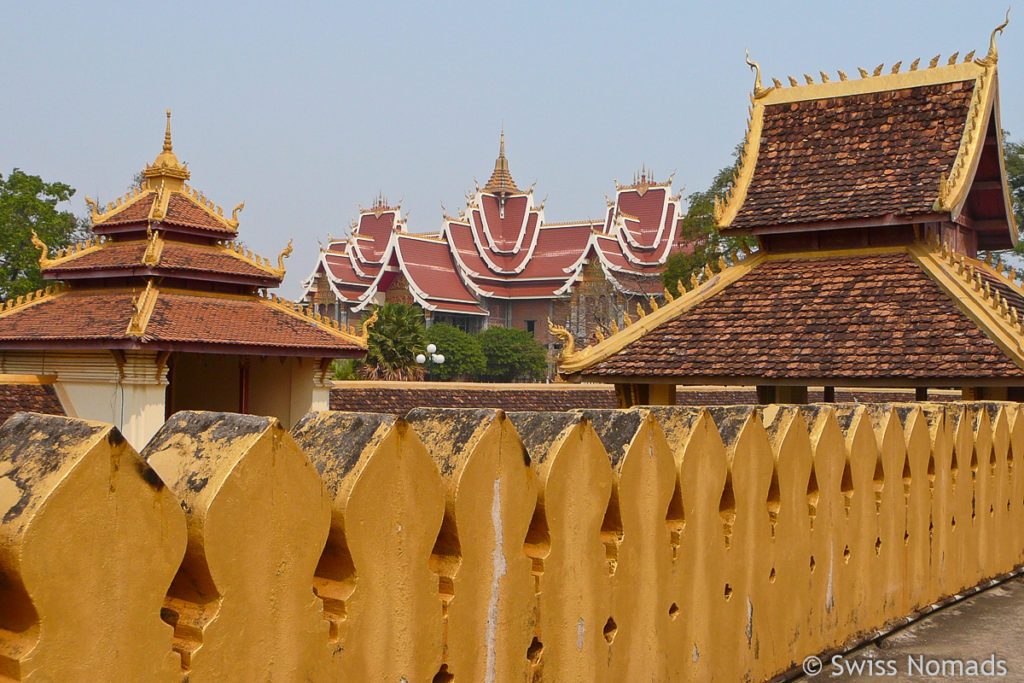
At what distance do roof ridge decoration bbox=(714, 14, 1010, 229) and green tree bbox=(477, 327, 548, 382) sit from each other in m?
38.5

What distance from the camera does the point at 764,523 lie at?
4.41 meters

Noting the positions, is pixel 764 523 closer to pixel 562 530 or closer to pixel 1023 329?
pixel 562 530

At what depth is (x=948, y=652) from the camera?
4.82m

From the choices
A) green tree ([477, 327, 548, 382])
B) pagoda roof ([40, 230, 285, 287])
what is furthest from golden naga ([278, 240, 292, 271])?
green tree ([477, 327, 548, 382])

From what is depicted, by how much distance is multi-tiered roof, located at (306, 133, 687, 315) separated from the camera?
53.1 meters

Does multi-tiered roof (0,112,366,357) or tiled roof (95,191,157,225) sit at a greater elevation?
tiled roof (95,191,157,225)

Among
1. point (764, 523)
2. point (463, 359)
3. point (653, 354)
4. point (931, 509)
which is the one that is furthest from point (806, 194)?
point (463, 359)

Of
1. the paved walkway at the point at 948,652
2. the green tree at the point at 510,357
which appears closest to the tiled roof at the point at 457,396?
the paved walkway at the point at 948,652

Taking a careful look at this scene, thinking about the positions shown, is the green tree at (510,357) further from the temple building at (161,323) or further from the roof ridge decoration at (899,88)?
the roof ridge decoration at (899,88)

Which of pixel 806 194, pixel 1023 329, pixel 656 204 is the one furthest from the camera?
pixel 656 204

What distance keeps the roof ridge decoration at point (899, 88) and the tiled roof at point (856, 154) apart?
73mm

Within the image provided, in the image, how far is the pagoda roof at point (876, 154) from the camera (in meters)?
10.6

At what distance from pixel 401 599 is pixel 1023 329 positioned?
25.6 ft

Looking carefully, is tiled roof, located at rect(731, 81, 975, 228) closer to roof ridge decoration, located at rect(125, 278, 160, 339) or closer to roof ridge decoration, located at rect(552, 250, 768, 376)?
roof ridge decoration, located at rect(552, 250, 768, 376)
